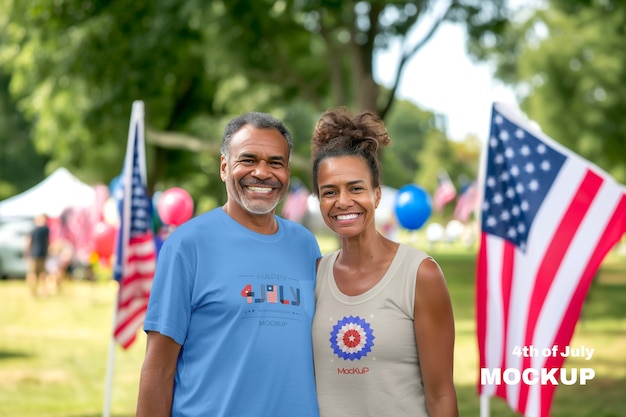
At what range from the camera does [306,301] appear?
3.17 metres

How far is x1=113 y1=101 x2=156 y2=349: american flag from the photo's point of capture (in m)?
7.29

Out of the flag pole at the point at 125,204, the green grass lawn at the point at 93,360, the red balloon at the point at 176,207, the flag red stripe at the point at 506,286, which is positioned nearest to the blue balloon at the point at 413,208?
the green grass lawn at the point at 93,360

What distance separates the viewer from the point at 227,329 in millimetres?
2998

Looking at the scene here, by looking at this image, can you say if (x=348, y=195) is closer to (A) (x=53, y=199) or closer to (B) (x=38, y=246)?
(B) (x=38, y=246)

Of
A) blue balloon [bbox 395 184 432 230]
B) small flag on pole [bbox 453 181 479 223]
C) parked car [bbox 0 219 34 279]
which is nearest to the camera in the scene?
blue balloon [bbox 395 184 432 230]

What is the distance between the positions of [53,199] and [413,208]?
16.5 m

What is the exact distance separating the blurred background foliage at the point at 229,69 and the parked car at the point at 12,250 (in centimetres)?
305

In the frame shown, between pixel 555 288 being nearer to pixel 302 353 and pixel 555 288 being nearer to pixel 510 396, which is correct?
pixel 510 396

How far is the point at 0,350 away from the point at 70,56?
16.3 ft

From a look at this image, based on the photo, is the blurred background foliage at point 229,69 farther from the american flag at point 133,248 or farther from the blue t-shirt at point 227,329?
the blue t-shirt at point 227,329

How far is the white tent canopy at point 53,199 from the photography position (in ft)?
75.4

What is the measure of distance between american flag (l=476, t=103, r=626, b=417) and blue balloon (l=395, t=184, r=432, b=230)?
321 centimetres

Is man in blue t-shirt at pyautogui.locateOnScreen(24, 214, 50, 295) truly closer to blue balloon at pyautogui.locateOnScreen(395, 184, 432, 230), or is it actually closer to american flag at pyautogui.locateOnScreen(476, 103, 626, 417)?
blue balloon at pyautogui.locateOnScreen(395, 184, 432, 230)

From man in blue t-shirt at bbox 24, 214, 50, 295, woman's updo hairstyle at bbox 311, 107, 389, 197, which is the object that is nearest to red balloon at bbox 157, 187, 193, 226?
woman's updo hairstyle at bbox 311, 107, 389, 197
